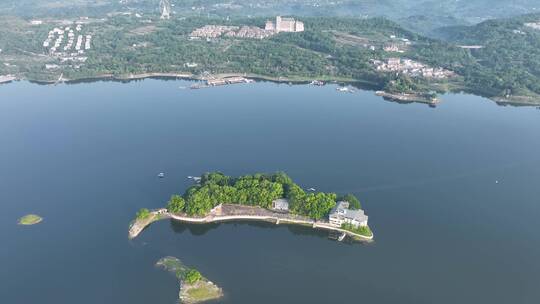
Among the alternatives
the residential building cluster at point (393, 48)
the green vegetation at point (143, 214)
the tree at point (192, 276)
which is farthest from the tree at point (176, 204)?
the residential building cluster at point (393, 48)

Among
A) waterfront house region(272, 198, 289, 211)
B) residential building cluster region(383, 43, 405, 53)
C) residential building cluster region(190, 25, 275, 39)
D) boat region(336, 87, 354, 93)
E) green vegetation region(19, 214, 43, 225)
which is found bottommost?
green vegetation region(19, 214, 43, 225)

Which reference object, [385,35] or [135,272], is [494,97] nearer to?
[385,35]

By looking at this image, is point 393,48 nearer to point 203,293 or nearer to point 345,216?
point 345,216

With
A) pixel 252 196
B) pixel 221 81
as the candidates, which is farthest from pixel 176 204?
pixel 221 81

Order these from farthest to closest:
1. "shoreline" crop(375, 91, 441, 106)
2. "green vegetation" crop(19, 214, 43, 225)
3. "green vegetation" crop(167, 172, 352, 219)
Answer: "shoreline" crop(375, 91, 441, 106), "green vegetation" crop(167, 172, 352, 219), "green vegetation" crop(19, 214, 43, 225)

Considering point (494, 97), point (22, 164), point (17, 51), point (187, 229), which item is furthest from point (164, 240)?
point (17, 51)

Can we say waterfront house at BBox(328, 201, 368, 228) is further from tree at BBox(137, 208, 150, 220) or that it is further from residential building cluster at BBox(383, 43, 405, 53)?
residential building cluster at BBox(383, 43, 405, 53)

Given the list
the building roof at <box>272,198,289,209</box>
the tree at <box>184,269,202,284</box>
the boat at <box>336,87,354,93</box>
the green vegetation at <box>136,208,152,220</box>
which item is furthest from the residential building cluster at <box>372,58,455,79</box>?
the tree at <box>184,269,202,284</box>
